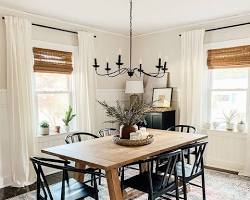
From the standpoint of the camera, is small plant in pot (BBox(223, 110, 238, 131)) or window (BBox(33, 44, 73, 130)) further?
small plant in pot (BBox(223, 110, 238, 131))

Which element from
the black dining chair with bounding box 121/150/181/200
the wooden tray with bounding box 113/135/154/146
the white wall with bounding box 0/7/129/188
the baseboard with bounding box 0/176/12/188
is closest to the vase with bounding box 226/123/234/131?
the wooden tray with bounding box 113/135/154/146

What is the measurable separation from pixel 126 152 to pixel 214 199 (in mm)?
1472

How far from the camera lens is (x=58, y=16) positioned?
3.85 meters

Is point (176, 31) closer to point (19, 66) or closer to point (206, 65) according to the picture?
point (206, 65)

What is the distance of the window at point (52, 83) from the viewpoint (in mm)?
3936

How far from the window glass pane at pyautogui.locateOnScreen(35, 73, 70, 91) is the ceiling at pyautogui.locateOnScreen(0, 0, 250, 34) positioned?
37.7 inches

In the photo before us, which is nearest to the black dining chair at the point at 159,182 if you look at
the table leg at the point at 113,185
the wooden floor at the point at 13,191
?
the table leg at the point at 113,185

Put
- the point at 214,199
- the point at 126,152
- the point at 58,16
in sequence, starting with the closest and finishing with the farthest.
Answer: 1. the point at 126,152
2. the point at 214,199
3. the point at 58,16

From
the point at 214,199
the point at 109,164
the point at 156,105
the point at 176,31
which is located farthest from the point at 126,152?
the point at 176,31

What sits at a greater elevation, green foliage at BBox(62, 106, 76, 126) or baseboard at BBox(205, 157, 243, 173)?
green foliage at BBox(62, 106, 76, 126)

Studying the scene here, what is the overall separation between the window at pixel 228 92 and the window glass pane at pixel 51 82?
2.61 metres

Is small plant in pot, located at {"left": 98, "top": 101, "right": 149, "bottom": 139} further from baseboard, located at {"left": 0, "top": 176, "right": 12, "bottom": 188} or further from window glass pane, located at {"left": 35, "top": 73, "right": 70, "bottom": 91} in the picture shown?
baseboard, located at {"left": 0, "top": 176, "right": 12, "bottom": 188}

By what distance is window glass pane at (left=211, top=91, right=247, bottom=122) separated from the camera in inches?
160

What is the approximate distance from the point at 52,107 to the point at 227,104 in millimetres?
3021
